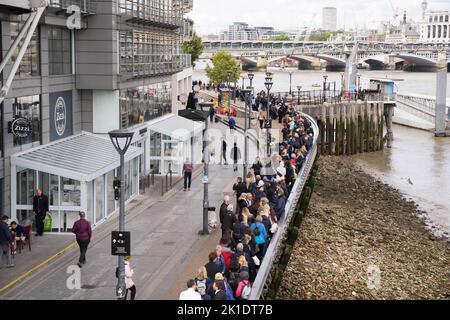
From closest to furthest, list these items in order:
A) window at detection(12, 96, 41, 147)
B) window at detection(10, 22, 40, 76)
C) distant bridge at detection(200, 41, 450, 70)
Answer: window at detection(10, 22, 40, 76), window at detection(12, 96, 41, 147), distant bridge at detection(200, 41, 450, 70)

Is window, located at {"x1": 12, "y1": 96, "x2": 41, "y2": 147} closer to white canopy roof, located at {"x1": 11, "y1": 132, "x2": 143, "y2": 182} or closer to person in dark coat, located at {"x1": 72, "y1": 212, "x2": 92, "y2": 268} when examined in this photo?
white canopy roof, located at {"x1": 11, "y1": 132, "x2": 143, "y2": 182}

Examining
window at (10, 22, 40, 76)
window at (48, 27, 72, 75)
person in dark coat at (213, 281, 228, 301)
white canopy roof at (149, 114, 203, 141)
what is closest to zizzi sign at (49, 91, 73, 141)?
window at (48, 27, 72, 75)

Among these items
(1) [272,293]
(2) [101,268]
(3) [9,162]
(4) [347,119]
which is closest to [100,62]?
(3) [9,162]

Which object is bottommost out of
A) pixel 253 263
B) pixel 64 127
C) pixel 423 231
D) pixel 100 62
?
pixel 423 231

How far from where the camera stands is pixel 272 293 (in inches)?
645

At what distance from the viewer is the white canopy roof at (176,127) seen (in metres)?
31.9

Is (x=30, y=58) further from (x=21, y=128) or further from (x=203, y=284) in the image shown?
(x=203, y=284)

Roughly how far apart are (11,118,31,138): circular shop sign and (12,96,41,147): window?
1.03ft

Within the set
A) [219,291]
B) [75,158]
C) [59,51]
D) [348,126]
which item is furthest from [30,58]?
[348,126]

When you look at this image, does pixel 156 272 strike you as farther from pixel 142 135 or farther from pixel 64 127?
pixel 142 135

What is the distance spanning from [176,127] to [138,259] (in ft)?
51.5

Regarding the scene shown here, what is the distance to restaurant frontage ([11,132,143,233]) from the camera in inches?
835

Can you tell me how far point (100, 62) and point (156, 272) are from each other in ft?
36.3

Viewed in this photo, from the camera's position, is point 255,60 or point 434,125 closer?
point 434,125
